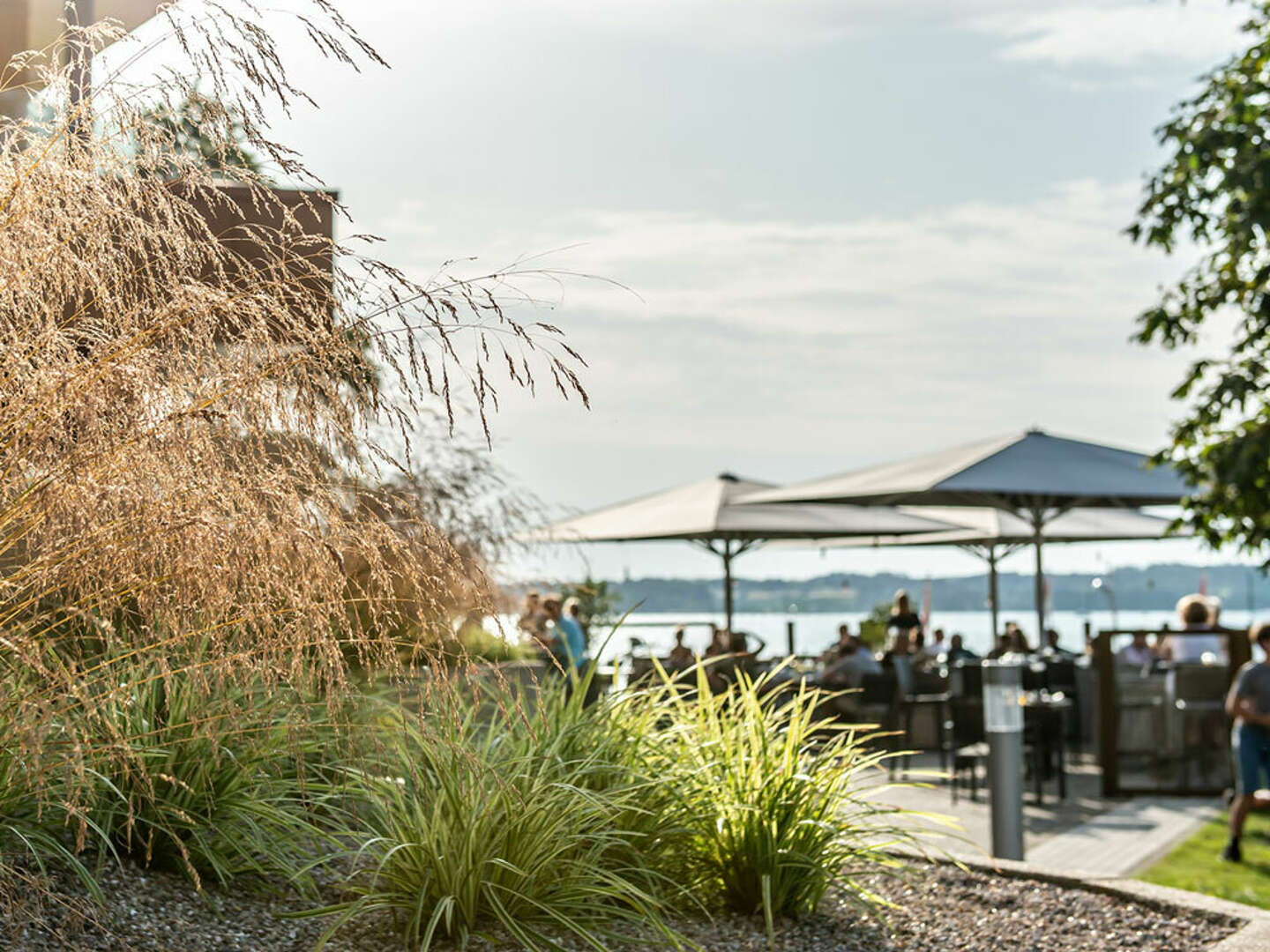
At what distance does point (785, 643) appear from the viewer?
15438mm

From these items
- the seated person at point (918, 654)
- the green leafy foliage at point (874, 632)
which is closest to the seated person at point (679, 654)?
the seated person at point (918, 654)

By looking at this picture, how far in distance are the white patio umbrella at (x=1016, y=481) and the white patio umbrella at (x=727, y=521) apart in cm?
42

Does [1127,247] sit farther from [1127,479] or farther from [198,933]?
[198,933]

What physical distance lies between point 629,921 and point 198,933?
1.01 metres

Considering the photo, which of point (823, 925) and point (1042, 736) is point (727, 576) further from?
point (823, 925)

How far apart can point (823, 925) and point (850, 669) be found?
6001 millimetres

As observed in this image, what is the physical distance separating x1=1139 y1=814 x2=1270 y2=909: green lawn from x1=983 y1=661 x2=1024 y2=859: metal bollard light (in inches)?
37.7

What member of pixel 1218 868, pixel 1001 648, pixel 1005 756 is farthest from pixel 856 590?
pixel 1005 756

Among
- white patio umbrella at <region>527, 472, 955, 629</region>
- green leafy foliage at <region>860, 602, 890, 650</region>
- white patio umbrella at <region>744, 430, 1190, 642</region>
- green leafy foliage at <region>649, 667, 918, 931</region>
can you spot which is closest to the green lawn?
green leafy foliage at <region>649, 667, 918, 931</region>

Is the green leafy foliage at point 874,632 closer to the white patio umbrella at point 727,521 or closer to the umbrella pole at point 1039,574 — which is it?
the white patio umbrella at point 727,521

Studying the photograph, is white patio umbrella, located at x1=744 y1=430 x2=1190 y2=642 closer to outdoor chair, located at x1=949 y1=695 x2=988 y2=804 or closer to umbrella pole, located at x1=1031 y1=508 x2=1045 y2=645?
umbrella pole, located at x1=1031 y1=508 x2=1045 y2=645

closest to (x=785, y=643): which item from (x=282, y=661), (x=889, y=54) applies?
(x=889, y=54)

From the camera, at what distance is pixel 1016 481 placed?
30.4 ft

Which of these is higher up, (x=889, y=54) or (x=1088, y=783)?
(x=889, y=54)
